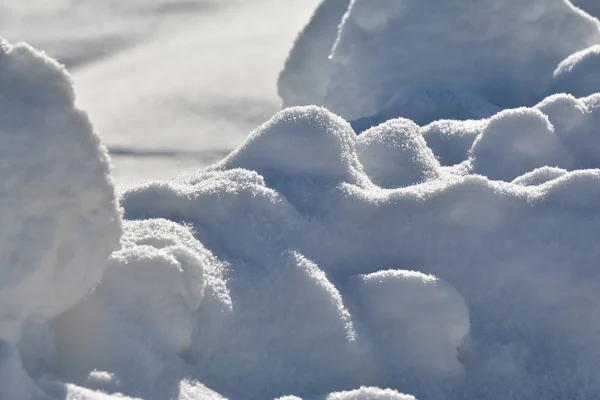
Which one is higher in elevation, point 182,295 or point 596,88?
point 182,295

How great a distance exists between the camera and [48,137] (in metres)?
1.18

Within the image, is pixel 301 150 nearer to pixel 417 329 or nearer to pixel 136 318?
pixel 417 329

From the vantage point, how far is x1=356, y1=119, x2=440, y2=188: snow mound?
1.84m

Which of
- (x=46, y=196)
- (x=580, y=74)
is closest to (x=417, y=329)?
(x=46, y=196)

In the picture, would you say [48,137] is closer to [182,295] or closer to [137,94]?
[182,295]

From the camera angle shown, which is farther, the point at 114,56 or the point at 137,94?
the point at 114,56

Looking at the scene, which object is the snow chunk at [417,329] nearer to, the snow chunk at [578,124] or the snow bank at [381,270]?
the snow bank at [381,270]

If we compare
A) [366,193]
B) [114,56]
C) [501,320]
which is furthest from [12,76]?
[114,56]

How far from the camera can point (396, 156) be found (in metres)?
1.86

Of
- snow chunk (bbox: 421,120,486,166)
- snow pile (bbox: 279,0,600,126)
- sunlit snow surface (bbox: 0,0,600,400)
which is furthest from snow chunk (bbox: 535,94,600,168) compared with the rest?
snow pile (bbox: 279,0,600,126)

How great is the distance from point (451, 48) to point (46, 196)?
5.43 feet

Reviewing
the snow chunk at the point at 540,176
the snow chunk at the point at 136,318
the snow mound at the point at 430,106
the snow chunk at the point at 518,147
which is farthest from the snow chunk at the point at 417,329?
the snow mound at the point at 430,106

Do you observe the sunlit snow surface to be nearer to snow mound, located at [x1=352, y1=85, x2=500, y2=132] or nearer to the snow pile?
snow mound, located at [x1=352, y1=85, x2=500, y2=132]

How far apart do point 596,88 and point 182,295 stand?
148cm
